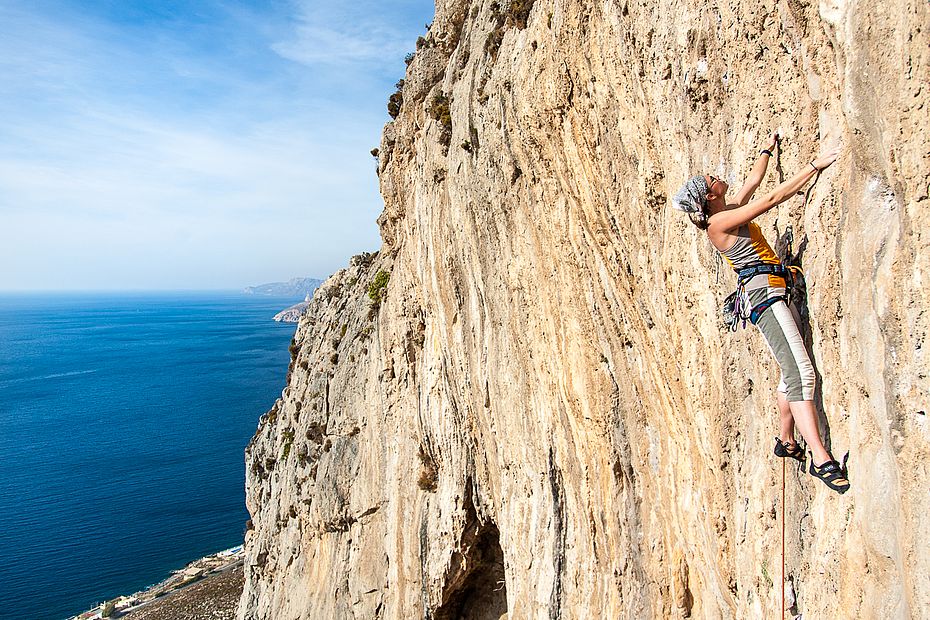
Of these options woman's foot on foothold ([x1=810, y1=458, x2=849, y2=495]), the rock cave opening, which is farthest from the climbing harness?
the rock cave opening

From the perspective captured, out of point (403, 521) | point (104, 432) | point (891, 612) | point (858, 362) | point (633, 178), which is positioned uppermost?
point (633, 178)

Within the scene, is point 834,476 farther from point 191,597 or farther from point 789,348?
point 191,597

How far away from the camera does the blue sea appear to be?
4688 cm

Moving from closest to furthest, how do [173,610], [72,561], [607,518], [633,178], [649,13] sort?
[649,13] → [633,178] → [607,518] → [173,610] → [72,561]

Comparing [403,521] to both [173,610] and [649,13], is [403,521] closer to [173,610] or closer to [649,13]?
[649,13]

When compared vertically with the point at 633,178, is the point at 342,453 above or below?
below

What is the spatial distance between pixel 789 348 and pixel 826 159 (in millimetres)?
1798

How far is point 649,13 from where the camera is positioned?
27.1 ft

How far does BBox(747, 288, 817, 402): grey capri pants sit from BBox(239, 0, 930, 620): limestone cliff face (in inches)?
9.2

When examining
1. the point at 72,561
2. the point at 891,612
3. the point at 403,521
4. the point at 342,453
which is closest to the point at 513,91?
the point at 891,612

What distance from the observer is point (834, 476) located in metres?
4.98

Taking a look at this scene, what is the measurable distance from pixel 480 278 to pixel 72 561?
168 feet

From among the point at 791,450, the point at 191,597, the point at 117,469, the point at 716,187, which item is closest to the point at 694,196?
the point at 716,187

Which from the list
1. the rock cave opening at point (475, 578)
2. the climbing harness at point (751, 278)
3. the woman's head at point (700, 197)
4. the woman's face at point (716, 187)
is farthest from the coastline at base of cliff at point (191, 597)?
the woman's face at point (716, 187)
